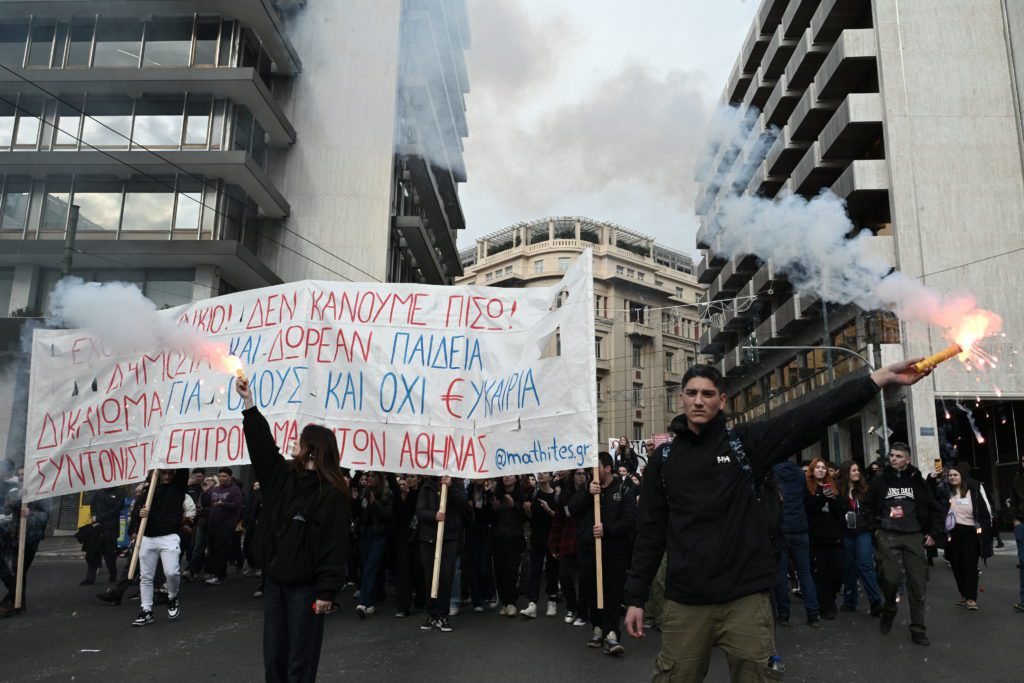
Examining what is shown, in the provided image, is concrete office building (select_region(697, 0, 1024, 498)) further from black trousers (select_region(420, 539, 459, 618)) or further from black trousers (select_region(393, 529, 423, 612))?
black trousers (select_region(420, 539, 459, 618))

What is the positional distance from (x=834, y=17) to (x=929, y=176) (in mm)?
7630

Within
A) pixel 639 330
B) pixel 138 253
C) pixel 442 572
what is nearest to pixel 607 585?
pixel 442 572

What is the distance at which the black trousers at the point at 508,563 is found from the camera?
9.64m

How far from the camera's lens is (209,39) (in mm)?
23594

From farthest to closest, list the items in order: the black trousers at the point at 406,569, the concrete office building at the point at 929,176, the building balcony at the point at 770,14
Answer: the building balcony at the point at 770,14 → the concrete office building at the point at 929,176 → the black trousers at the point at 406,569

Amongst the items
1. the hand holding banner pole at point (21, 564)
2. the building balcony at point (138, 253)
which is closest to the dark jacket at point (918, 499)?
the hand holding banner pole at point (21, 564)

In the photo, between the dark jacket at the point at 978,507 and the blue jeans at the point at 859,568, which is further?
the dark jacket at the point at 978,507

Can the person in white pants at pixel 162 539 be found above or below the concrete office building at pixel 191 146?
below

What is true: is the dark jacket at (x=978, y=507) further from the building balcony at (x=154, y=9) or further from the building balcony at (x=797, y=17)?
the building balcony at (x=797, y=17)

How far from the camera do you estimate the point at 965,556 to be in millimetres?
9633

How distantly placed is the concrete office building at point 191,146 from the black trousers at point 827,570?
1764 cm

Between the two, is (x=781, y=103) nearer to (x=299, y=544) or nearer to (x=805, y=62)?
(x=805, y=62)

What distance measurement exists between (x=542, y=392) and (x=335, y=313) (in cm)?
251

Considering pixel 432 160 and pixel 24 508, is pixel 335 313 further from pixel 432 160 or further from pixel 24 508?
pixel 432 160
